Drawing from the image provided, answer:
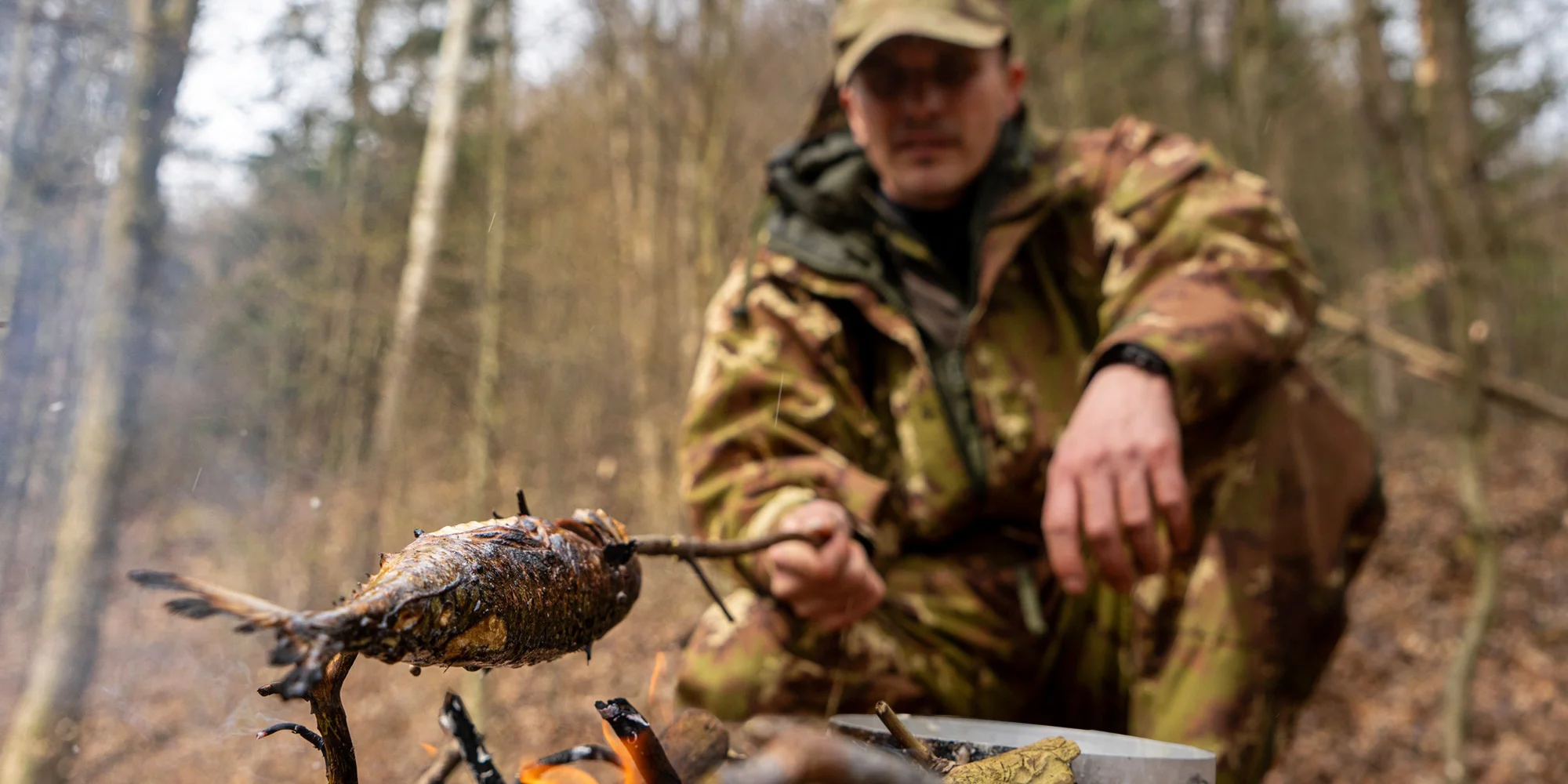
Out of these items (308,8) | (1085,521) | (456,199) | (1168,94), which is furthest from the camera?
(1168,94)

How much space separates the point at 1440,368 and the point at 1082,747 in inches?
170

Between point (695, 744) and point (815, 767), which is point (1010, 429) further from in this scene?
point (815, 767)

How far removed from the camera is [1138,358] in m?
1.84

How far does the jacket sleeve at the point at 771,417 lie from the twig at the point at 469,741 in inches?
38.3

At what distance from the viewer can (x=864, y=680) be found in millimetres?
2322

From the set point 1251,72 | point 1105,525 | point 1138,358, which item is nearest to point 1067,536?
point 1105,525

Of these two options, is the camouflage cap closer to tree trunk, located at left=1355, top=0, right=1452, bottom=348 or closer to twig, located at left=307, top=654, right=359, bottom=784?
twig, located at left=307, top=654, right=359, bottom=784

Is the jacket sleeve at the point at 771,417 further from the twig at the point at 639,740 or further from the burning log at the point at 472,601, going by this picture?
the twig at the point at 639,740

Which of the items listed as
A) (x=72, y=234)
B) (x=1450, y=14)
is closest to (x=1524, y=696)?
(x=1450, y=14)

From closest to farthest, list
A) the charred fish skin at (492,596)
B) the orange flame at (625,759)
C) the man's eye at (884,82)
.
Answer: the charred fish skin at (492,596)
the orange flame at (625,759)
the man's eye at (884,82)

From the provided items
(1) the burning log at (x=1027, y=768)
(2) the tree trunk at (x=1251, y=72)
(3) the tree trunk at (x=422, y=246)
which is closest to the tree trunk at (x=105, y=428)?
(3) the tree trunk at (x=422, y=246)

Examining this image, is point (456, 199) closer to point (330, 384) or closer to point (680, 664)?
point (330, 384)

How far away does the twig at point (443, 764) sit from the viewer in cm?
130

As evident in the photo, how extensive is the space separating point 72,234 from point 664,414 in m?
7.26
